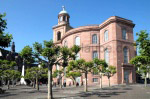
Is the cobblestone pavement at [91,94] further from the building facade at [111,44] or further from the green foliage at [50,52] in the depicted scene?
the building facade at [111,44]

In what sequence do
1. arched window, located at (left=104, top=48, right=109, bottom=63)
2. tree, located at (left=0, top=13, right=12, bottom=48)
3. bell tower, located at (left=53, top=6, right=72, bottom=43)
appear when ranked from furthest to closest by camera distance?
bell tower, located at (left=53, top=6, right=72, bottom=43), arched window, located at (left=104, top=48, right=109, bottom=63), tree, located at (left=0, top=13, right=12, bottom=48)

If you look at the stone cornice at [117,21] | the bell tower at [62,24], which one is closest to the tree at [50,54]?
Answer: the stone cornice at [117,21]

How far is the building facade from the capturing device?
42906 millimetres

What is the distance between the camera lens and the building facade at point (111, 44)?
42.9m

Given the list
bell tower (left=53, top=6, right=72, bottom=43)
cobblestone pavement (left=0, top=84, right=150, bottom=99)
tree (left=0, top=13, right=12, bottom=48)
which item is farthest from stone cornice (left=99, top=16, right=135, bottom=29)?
tree (left=0, top=13, right=12, bottom=48)

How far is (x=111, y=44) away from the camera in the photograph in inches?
1731

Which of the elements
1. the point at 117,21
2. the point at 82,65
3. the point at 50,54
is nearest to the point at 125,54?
the point at 117,21

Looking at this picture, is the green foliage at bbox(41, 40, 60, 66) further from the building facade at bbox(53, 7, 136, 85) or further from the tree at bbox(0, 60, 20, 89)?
the building facade at bbox(53, 7, 136, 85)

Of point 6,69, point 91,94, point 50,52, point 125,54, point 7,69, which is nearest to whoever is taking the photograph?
point 50,52

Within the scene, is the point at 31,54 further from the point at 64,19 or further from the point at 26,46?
the point at 64,19

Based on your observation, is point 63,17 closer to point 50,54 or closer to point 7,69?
point 7,69

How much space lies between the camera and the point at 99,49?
165 feet

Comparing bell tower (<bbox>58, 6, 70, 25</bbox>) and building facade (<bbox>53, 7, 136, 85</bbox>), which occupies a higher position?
bell tower (<bbox>58, 6, 70, 25</bbox>)

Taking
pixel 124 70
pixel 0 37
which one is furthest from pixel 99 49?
pixel 0 37
